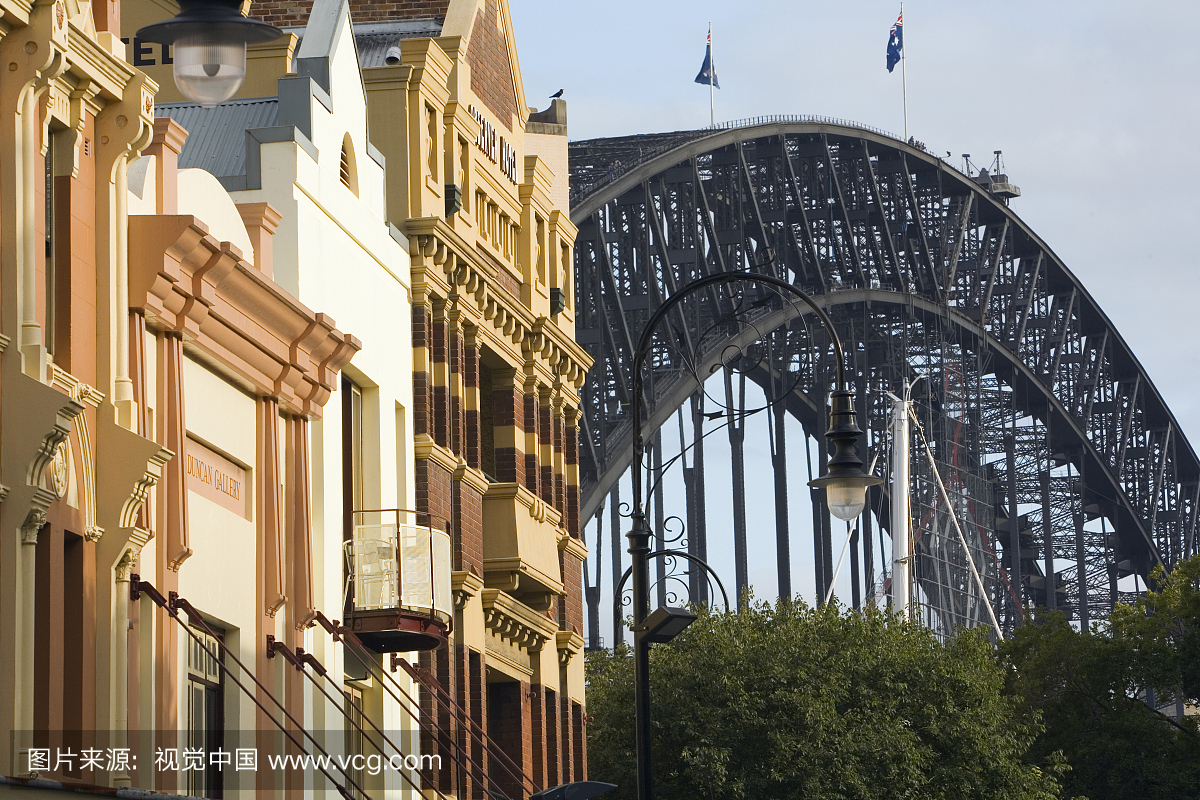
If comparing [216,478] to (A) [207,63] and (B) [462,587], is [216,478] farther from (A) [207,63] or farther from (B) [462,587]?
(B) [462,587]

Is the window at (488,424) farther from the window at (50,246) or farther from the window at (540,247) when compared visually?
the window at (50,246)

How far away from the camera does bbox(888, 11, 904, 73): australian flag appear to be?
10756 centimetres

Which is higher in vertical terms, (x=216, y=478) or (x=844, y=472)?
(x=216, y=478)

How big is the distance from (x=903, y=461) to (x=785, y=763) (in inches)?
1210

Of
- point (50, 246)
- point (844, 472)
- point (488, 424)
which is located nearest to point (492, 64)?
point (488, 424)

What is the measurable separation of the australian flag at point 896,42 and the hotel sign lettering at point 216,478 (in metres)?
87.1

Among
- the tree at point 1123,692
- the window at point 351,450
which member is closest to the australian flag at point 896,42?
the tree at point 1123,692

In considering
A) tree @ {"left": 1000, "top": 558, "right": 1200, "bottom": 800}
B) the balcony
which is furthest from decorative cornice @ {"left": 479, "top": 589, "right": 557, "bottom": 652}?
tree @ {"left": 1000, "top": 558, "right": 1200, "bottom": 800}

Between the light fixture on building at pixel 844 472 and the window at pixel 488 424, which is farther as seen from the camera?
the window at pixel 488 424

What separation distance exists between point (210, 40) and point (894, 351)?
3555 inches

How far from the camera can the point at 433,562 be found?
27219 mm

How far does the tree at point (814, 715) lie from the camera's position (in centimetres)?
4678

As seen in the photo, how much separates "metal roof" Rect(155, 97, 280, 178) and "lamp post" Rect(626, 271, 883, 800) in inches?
274

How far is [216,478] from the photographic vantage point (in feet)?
76.1
